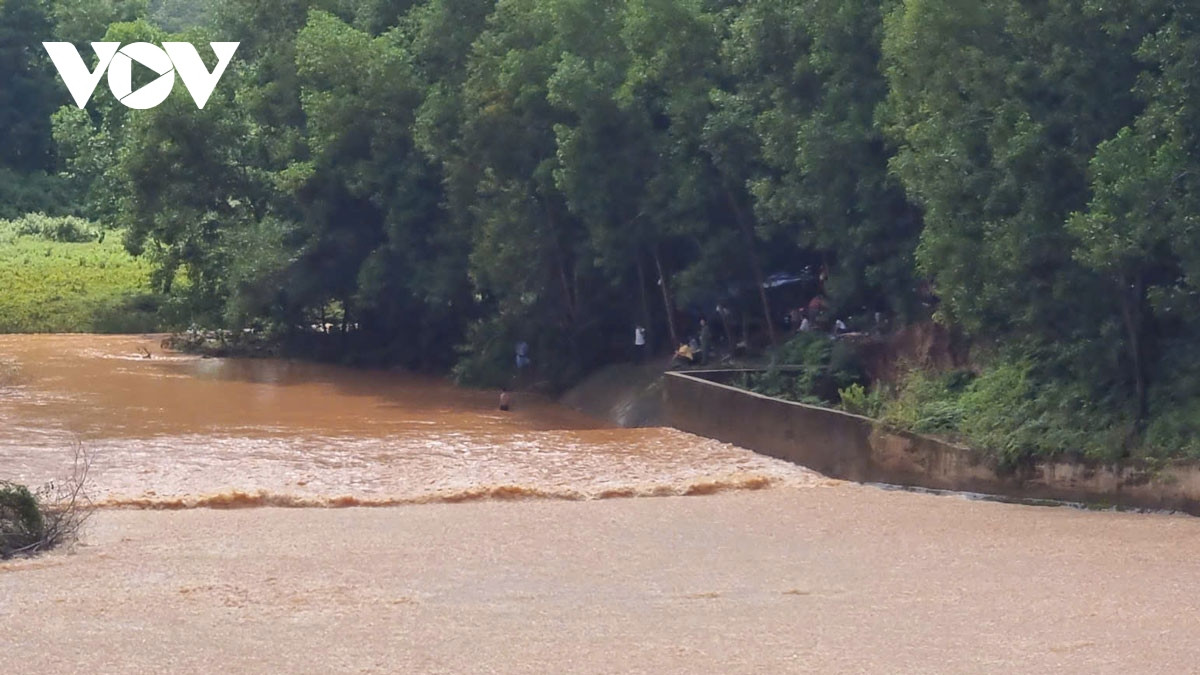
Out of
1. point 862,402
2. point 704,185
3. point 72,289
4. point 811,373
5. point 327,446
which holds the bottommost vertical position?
point 327,446

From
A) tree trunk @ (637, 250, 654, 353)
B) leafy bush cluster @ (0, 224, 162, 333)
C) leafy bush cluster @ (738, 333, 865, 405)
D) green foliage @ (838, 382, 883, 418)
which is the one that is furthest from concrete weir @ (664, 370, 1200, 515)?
leafy bush cluster @ (0, 224, 162, 333)

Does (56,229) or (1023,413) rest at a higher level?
(56,229)

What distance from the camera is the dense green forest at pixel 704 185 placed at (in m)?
20.1

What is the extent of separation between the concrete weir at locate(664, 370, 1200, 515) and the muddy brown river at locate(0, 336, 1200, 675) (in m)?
0.49

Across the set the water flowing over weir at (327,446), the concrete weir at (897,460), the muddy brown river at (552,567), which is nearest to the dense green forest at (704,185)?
the concrete weir at (897,460)

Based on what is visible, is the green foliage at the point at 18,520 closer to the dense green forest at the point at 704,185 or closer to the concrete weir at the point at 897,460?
the concrete weir at the point at 897,460

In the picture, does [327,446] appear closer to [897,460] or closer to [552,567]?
[897,460]

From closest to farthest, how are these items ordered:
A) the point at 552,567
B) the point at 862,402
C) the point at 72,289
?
the point at 552,567, the point at 862,402, the point at 72,289

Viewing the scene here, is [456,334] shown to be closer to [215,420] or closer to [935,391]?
[215,420]

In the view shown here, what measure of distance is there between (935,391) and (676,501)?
15.4ft

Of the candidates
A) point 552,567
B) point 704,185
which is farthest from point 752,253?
point 552,567

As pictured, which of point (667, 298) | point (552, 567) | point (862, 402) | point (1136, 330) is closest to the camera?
point (552, 567)

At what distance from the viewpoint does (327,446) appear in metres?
26.2

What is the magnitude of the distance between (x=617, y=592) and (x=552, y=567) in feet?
5.05
